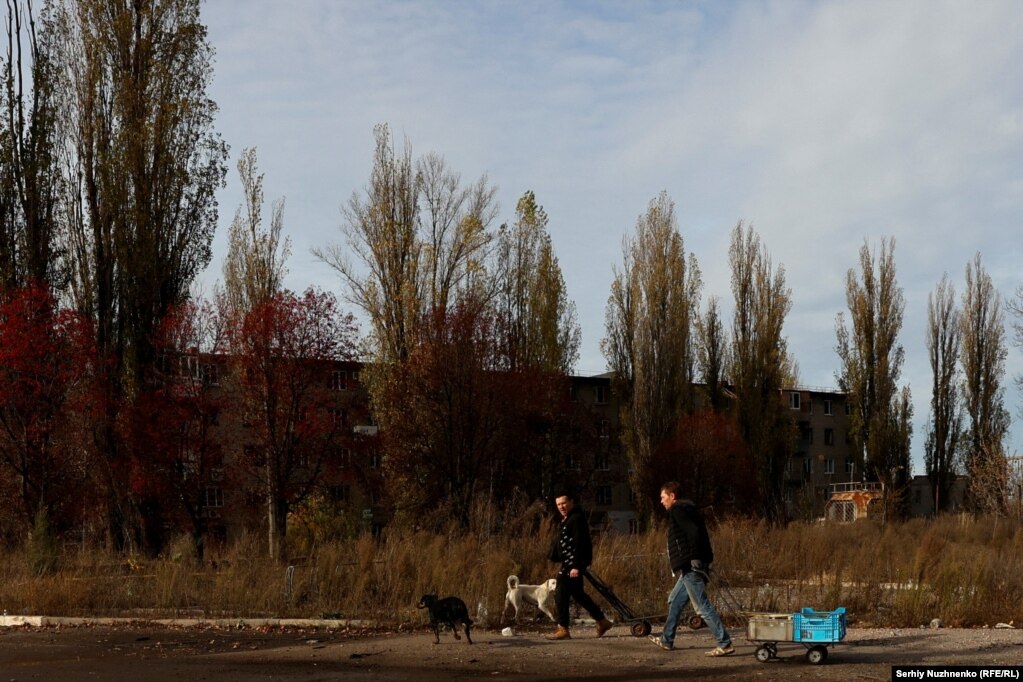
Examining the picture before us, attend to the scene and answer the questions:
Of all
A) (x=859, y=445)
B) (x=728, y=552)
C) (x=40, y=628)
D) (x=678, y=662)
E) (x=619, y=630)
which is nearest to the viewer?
(x=678, y=662)

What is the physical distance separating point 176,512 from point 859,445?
1434 inches

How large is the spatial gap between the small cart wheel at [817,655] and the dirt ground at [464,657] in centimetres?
9

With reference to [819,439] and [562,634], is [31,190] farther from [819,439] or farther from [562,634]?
[819,439]

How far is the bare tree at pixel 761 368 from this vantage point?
53781mm

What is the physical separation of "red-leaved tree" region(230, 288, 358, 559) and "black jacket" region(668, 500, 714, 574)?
65.4ft

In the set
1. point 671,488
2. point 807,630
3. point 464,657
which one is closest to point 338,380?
point 464,657

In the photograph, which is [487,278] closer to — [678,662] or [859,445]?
[859,445]

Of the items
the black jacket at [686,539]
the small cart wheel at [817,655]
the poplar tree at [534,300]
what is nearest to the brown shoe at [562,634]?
the black jacket at [686,539]

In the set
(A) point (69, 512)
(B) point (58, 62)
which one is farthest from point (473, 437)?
(B) point (58, 62)

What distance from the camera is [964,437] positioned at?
55.8 metres

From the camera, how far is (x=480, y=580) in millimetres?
15898

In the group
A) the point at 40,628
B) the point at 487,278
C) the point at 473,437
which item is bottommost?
the point at 40,628

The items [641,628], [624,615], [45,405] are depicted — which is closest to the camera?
[624,615]

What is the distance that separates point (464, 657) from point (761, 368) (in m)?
44.6
